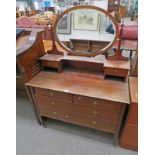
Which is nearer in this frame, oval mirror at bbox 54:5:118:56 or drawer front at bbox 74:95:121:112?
drawer front at bbox 74:95:121:112

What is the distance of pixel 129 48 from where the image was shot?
1684mm

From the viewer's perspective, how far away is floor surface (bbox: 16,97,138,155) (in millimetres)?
1464

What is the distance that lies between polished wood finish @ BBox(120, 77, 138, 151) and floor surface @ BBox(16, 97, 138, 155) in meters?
0.10

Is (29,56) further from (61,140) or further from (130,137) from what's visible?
(130,137)

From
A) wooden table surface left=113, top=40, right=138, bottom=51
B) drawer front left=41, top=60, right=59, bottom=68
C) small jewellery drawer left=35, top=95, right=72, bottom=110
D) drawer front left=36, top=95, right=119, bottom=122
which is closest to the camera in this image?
drawer front left=36, top=95, right=119, bottom=122

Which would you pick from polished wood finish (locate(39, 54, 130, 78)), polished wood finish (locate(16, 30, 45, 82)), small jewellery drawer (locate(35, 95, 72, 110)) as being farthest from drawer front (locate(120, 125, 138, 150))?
polished wood finish (locate(16, 30, 45, 82))

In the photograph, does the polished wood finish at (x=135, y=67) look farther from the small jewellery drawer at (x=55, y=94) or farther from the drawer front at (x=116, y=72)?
the small jewellery drawer at (x=55, y=94)

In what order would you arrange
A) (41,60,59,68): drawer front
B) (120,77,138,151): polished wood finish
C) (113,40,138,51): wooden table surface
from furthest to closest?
1. (113,40,138,51): wooden table surface
2. (41,60,59,68): drawer front
3. (120,77,138,151): polished wood finish

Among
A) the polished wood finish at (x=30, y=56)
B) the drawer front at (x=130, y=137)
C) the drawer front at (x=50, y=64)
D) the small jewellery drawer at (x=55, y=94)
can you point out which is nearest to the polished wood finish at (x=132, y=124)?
the drawer front at (x=130, y=137)

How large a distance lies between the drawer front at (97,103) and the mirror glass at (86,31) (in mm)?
509

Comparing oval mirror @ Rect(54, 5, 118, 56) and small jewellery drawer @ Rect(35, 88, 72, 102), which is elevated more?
oval mirror @ Rect(54, 5, 118, 56)

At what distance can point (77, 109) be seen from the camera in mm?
1389

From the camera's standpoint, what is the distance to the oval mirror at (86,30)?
1.34m

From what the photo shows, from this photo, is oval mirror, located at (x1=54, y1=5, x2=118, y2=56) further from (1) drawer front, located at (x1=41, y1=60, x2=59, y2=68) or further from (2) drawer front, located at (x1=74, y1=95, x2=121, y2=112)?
(2) drawer front, located at (x1=74, y1=95, x2=121, y2=112)
